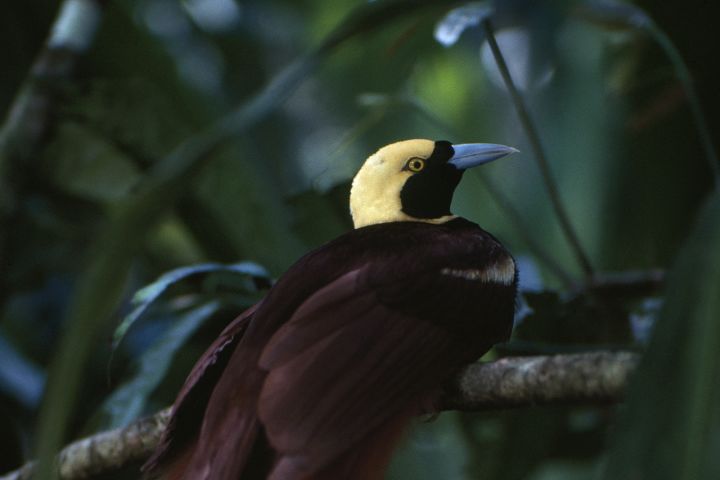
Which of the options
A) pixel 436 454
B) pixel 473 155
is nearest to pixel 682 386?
pixel 473 155

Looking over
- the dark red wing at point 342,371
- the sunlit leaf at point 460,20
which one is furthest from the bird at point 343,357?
the sunlit leaf at point 460,20

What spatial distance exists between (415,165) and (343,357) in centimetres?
47

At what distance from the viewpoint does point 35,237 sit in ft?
8.80

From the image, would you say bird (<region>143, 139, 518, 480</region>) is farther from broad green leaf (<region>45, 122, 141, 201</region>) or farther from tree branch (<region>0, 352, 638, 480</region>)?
broad green leaf (<region>45, 122, 141, 201</region>)

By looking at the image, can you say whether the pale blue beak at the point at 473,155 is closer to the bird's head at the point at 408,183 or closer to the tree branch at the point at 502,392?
the bird's head at the point at 408,183

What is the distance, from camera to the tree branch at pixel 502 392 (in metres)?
0.99

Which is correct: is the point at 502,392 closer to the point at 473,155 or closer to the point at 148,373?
the point at 473,155

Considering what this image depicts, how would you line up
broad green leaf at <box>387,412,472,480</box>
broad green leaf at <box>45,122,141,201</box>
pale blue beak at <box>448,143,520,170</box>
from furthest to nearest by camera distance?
broad green leaf at <box>45,122,141,201</box> → broad green leaf at <box>387,412,472,480</box> → pale blue beak at <box>448,143,520,170</box>

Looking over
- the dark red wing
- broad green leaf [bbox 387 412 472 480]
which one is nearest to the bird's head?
the dark red wing

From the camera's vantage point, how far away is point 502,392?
1.12m

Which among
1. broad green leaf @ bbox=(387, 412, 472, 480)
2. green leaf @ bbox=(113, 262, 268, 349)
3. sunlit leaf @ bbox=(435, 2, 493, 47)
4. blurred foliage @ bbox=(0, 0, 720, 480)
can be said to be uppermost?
sunlit leaf @ bbox=(435, 2, 493, 47)

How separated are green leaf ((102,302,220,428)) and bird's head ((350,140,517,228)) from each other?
0.34 meters

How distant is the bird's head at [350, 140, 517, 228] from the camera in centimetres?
149

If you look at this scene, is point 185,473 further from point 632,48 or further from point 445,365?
point 632,48
